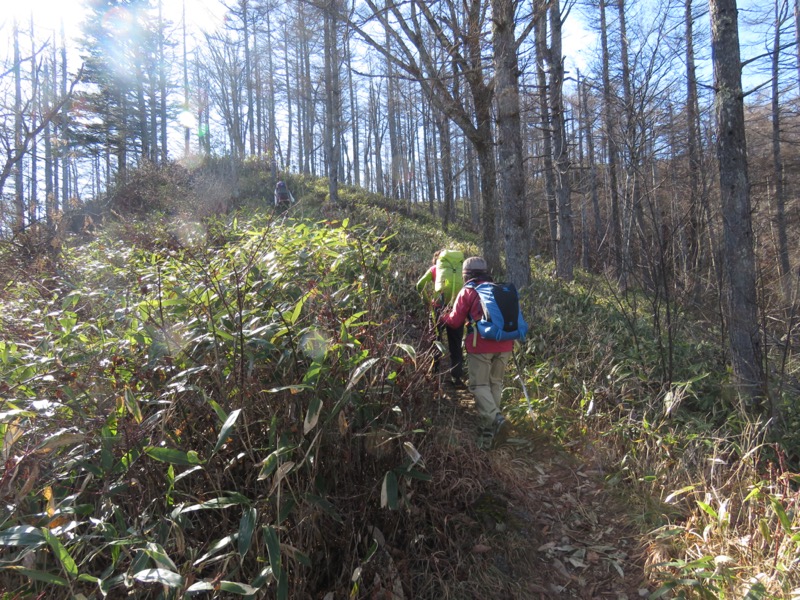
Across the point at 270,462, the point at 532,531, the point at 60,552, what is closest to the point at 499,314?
the point at 532,531

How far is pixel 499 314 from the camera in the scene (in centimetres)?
407

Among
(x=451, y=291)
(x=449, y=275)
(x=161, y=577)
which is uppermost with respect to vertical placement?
(x=449, y=275)

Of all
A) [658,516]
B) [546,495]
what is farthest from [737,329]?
[546,495]

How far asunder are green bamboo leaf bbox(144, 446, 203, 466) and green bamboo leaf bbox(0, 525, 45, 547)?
1.45 feet

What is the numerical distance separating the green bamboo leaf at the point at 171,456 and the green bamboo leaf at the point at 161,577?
1.38 feet

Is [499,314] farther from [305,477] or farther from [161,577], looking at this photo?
[161,577]

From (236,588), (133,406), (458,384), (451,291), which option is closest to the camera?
(236,588)

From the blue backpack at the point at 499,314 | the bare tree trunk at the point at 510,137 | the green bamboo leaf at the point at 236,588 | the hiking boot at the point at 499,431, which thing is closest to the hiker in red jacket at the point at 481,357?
the hiking boot at the point at 499,431

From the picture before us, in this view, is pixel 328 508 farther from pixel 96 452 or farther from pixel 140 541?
pixel 96 452

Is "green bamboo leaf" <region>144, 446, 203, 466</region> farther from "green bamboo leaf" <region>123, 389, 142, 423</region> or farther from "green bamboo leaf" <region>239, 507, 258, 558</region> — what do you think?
"green bamboo leaf" <region>239, 507, 258, 558</region>

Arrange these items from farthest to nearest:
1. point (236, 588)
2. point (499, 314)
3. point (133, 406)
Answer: point (499, 314), point (133, 406), point (236, 588)

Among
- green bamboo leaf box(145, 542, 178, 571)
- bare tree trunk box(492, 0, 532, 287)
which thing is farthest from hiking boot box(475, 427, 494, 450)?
bare tree trunk box(492, 0, 532, 287)

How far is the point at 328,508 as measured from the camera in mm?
2342

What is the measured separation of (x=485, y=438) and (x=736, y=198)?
357 centimetres
